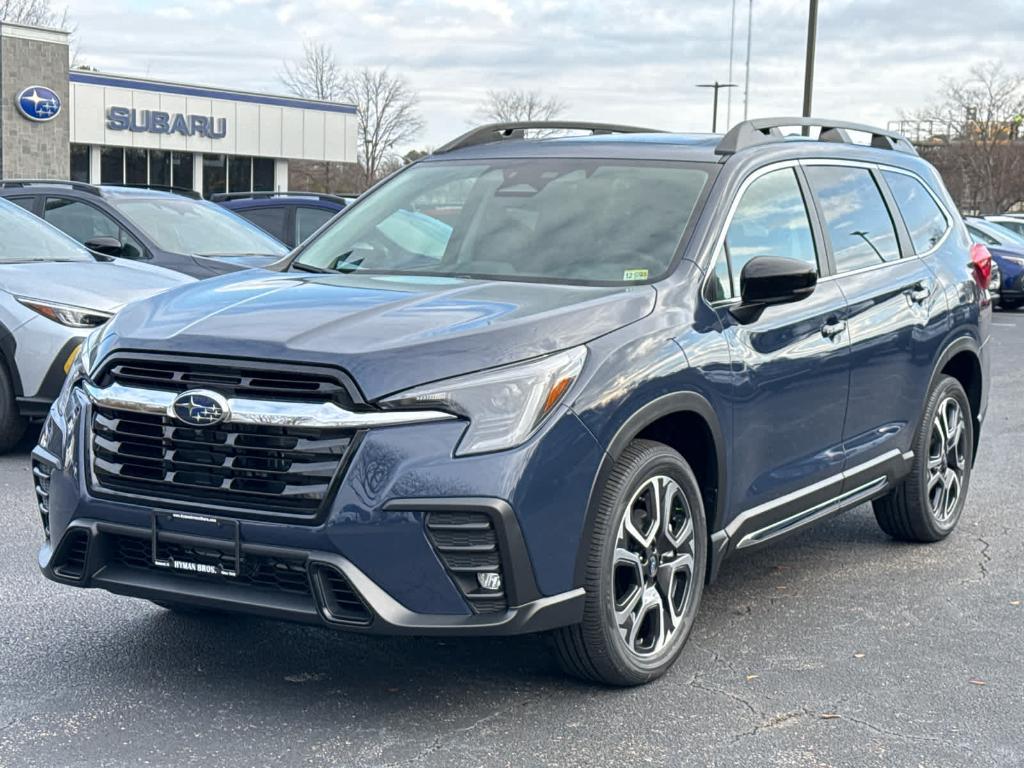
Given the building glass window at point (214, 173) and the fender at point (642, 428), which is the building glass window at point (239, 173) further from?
the fender at point (642, 428)

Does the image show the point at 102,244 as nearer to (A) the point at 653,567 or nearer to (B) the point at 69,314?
(B) the point at 69,314

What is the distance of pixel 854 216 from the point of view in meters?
6.02

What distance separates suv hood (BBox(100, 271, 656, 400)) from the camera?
3.94 metres

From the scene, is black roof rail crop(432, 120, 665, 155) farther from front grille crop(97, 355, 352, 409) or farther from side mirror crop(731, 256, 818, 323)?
front grille crop(97, 355, 352, 409)

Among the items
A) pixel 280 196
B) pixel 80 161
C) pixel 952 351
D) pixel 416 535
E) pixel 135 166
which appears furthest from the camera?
pixel 135 166

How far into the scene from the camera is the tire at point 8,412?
27.1ft

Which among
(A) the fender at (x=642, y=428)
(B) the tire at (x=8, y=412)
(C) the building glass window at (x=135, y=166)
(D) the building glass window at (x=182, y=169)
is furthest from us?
(D) the building glass window at (x=182, y=169)

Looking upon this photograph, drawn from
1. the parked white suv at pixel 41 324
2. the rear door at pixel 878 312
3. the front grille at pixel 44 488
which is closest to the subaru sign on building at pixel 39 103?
the parked white suv at pixel 41 324

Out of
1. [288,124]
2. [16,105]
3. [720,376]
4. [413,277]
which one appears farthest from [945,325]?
[288,124]

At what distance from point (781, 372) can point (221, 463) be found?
6.87ft

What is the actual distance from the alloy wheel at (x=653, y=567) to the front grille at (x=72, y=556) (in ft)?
5.12

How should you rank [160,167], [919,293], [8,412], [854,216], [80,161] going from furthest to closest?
1. [160,167]
2. [80,161]
3. [8,412]
4. [919,293]
5. [854,216]

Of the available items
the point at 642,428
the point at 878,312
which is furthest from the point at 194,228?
the point at 642,428

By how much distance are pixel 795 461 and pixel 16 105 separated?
1219 inches
